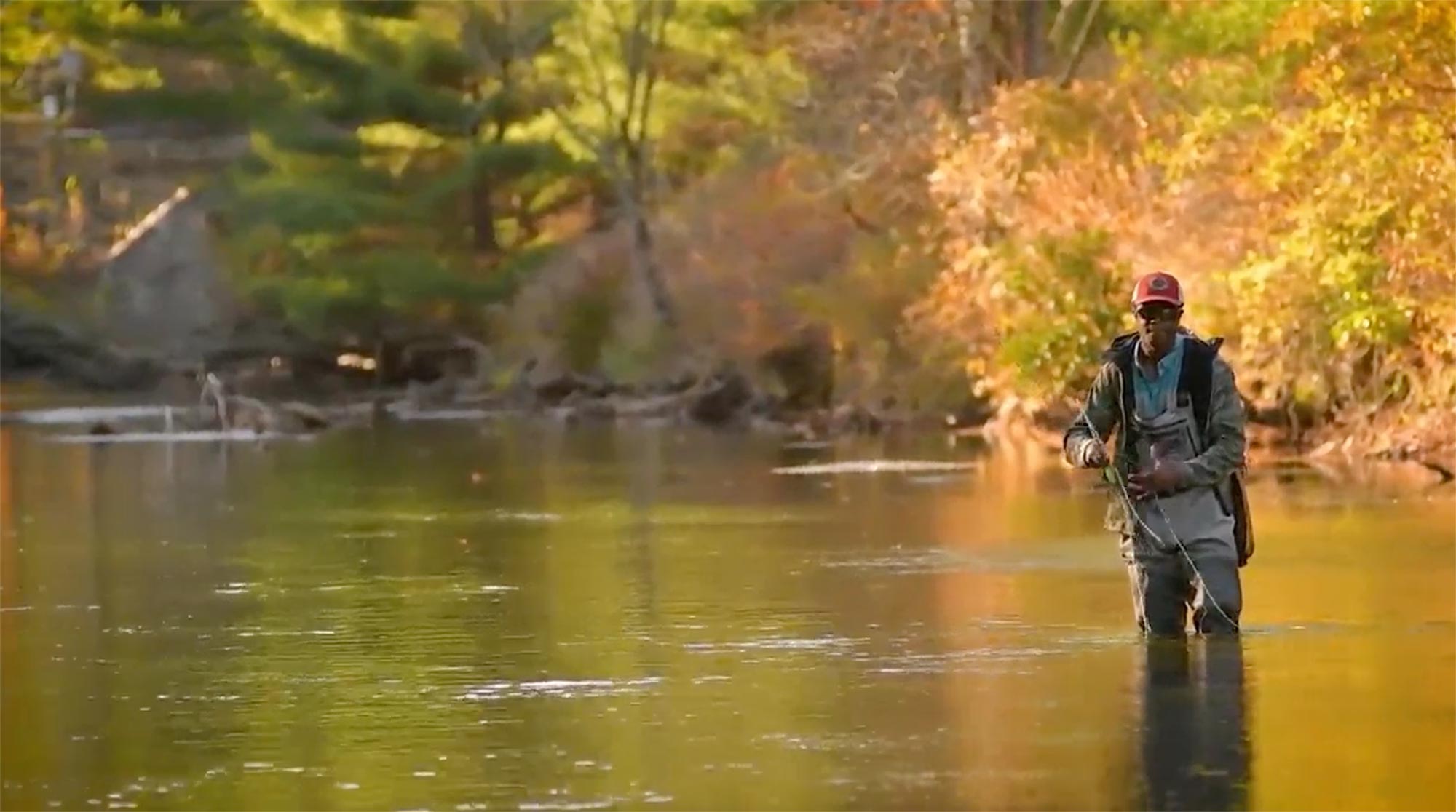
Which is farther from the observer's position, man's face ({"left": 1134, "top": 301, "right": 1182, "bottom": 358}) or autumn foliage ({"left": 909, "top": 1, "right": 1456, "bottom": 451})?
autumn foliage ({"left": 909, "top": 1, "right": 1456, "bottom": 451})

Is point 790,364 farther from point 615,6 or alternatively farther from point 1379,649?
point 1379,649

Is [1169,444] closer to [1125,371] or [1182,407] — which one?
[1182,407]

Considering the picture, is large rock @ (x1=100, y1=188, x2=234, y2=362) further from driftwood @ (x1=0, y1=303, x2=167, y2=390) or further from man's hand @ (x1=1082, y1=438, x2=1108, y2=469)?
man's hand @ (x1=1082, y1=438, x2=1108, y2=469)

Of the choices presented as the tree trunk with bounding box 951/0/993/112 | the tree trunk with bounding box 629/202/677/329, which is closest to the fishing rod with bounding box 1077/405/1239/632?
the tree trunk with bounding box 951/0/993/112

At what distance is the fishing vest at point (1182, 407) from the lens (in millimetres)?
13875

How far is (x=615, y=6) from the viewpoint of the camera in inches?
2190

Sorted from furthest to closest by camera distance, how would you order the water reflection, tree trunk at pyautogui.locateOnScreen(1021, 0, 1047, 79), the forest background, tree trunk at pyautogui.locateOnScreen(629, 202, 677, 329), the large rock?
the large rock, tree trunk at pyautogui.locateOnScreen(629, 202, 677, 329), tree trunk at pyautogui.locateOnScreen(1021, 0, 1047, 79), the forest background, the water reflection

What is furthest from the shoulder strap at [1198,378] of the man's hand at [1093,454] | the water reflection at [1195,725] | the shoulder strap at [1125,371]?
the water reflection at [1195,725]

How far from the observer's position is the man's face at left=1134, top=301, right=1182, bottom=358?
13617 mm

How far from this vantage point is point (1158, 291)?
44.7ft

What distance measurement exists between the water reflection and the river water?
0.08 feet

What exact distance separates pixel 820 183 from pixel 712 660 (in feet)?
105

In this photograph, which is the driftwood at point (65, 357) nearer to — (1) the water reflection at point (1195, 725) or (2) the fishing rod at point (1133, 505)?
(1) the water reflection at point (1195, 725)

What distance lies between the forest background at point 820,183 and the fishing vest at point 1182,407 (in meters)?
14.8
